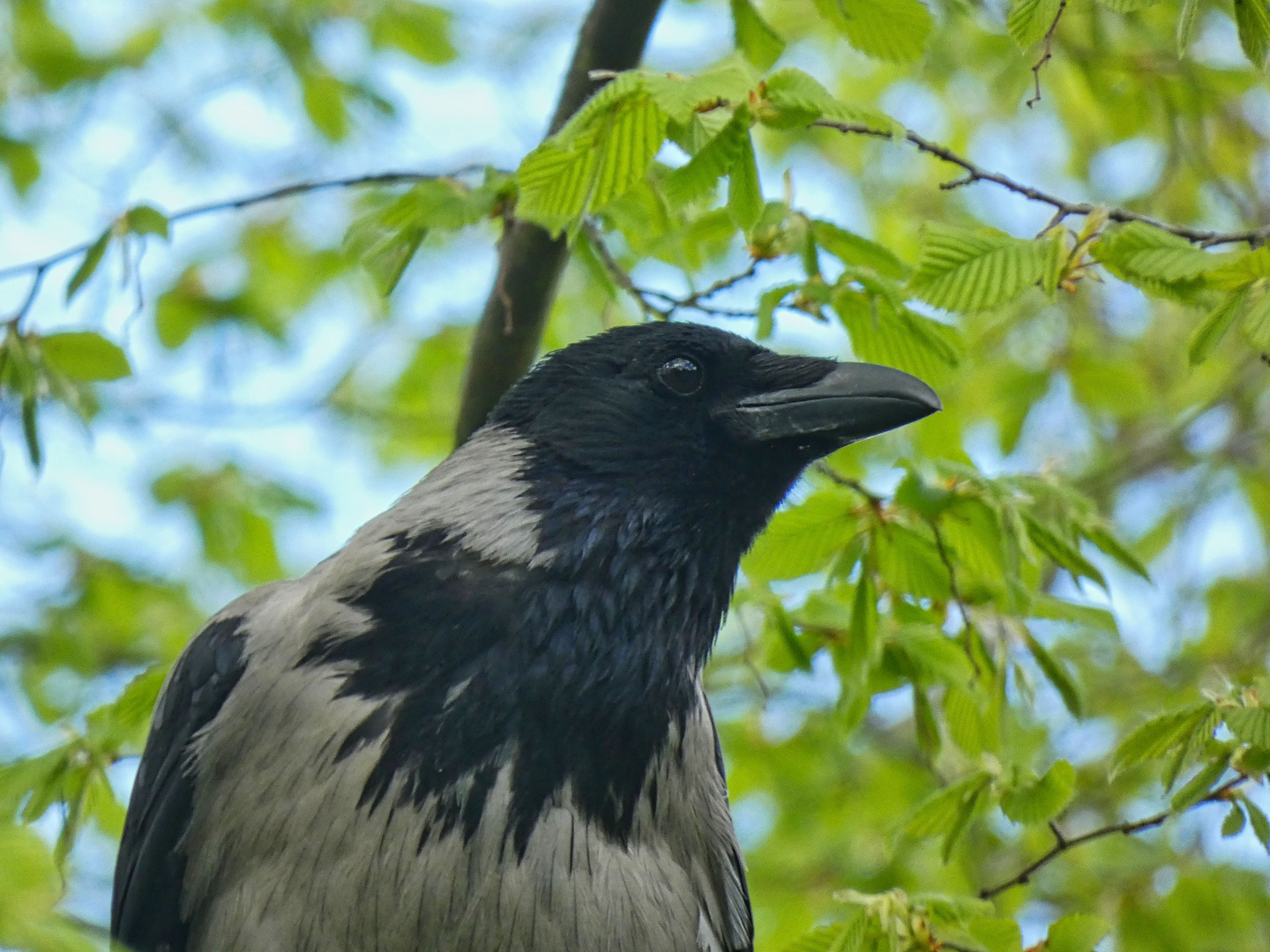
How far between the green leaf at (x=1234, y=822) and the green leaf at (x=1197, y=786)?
5.7 inches

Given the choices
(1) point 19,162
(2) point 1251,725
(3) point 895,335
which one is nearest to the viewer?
(2) point 1251,725

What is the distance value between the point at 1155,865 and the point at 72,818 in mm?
4918

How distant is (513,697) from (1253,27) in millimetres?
2474

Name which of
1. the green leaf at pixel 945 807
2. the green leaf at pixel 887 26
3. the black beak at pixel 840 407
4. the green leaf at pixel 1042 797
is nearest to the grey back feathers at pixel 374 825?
the green leaf at pixel 945 807

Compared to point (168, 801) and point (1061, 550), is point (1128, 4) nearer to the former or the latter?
point (1061, 550)

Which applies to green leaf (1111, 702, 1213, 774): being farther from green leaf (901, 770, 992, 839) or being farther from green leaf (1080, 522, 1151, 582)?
green leaf (1080, 522, 1151, 582)

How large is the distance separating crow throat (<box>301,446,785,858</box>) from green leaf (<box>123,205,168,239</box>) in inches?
55.3

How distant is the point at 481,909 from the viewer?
3.53 m

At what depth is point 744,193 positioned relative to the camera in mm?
3578

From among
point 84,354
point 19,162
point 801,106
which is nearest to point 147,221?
point 84,354

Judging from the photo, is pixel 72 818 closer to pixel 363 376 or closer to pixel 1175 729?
pixel 1175 729

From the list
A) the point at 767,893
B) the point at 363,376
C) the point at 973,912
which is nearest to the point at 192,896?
the point at 973,912

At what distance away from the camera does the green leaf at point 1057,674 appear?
4.36 metres

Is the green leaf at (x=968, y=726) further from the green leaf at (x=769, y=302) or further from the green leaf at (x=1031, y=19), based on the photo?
the green leaf at (x=1031, y=19)
